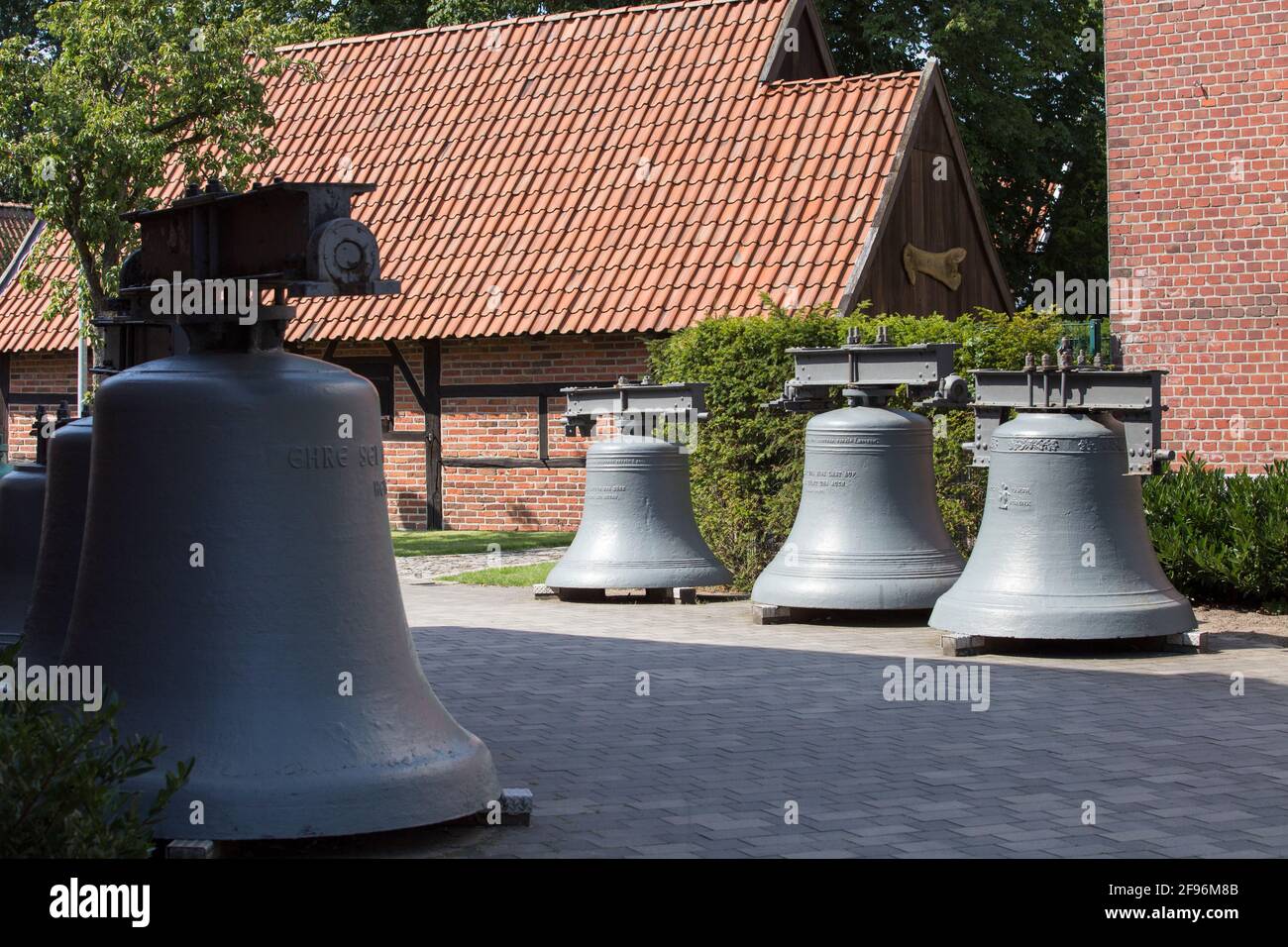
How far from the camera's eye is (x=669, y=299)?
18.4m

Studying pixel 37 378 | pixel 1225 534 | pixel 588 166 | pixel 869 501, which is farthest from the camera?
pixel 37 378

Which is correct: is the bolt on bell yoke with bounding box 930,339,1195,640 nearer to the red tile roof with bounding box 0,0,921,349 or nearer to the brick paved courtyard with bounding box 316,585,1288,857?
the brick paved courtyard with bounding box 316,585,1288,857

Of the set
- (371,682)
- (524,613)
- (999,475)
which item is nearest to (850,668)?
(999,475)

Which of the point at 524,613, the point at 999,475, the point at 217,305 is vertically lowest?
the point at 524,613

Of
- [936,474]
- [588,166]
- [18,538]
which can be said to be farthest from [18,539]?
[588,166]

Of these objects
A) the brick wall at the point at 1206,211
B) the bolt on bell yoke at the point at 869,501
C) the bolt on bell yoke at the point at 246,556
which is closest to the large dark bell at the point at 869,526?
the bolt on bell yoke at the point at 869,501

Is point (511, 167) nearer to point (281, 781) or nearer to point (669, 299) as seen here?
point (669, 299)

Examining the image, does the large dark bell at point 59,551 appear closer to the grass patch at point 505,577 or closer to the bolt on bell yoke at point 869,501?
the bolt on bell yoke at point 869,501

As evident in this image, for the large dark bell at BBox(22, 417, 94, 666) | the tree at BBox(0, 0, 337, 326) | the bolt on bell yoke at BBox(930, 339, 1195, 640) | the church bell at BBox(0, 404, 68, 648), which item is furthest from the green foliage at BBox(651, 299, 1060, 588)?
the large dark bell at BBox(22, 417, 94, 666)

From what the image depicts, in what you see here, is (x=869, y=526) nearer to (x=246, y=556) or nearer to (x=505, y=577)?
(x=505, y=577)

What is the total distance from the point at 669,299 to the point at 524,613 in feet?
22.1

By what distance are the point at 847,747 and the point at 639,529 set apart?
19.4 ft

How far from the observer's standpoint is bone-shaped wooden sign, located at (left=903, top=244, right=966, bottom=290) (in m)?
18.9

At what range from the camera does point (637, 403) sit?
1321 cm
